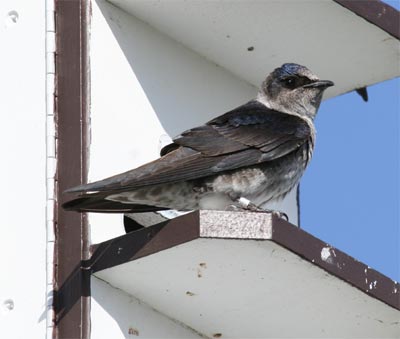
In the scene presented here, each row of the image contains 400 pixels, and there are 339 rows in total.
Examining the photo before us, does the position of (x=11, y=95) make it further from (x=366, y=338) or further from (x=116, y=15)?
(x=366, y=338)

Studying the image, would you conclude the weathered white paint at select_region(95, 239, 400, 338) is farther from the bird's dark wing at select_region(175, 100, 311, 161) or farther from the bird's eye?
the bird's eye

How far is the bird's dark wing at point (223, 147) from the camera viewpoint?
397cm

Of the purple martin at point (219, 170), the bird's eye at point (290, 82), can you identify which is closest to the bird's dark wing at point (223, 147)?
the purple martin at point (219, 170)

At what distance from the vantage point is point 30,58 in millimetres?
4246

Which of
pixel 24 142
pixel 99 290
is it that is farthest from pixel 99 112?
pixel 99 290

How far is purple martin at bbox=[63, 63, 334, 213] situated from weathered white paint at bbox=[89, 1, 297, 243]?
12 cm

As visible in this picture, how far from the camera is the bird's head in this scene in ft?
15.7

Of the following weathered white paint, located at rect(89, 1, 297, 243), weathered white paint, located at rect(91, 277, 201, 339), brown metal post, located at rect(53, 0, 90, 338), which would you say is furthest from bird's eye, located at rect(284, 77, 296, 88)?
weathered white paint, located at rect(91, 277, 201, 339)

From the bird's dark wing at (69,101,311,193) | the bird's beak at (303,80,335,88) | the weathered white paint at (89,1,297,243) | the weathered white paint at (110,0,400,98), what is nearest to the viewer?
the bird's dark wing at (69,101,311,193)

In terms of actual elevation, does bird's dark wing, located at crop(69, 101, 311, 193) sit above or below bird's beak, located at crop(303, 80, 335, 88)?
below

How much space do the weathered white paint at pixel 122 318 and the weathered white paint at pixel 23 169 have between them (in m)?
0.13

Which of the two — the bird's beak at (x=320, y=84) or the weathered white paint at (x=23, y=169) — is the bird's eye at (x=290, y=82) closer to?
the bird's beak at (x=320, y=84)

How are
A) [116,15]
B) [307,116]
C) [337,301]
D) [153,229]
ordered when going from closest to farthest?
1. [153,229]
2. [337,301]
3. [116,15]
4. [307,116]

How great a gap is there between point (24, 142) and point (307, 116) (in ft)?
3.18
